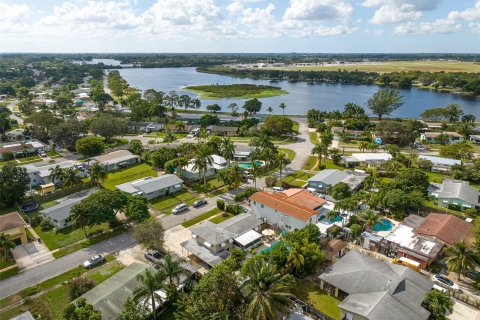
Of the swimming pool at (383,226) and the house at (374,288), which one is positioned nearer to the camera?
the house at (374,288)

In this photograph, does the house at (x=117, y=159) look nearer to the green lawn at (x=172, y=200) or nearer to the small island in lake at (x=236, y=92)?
the green lawn at (x=172, y=200)

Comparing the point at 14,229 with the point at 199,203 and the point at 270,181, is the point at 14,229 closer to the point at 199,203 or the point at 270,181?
the point at 199,203

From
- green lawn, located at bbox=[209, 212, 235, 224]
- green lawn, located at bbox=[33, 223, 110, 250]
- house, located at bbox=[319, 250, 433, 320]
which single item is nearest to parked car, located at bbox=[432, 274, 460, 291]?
house, located at bbox=[319, 250, 433, 320]

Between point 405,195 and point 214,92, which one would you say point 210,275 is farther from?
point 214,92

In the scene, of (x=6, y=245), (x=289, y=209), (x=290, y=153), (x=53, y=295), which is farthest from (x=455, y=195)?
(x=6, y=245)

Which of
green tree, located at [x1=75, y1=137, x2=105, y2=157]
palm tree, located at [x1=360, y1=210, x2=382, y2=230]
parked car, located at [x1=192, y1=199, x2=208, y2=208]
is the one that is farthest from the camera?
green tree, located at [x1=75, y1=137, x2=105, y2=157]

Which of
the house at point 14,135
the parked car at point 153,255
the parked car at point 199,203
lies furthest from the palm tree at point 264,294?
the house at point 14,135

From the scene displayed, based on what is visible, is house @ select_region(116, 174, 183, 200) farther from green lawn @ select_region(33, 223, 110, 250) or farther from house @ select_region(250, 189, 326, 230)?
house @ select_region(250, 189, 326, 230)
